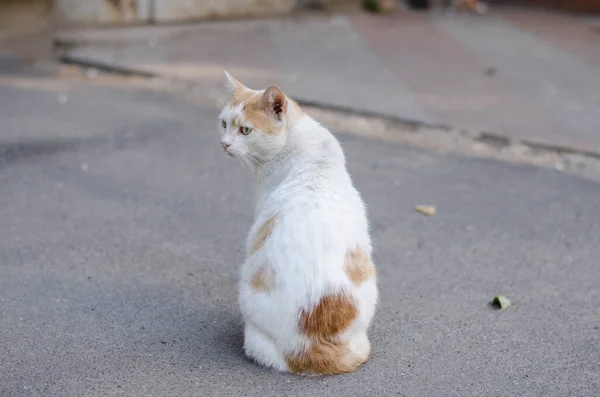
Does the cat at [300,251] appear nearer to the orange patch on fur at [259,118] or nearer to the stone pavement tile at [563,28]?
the orange patch on fur at [259,118]

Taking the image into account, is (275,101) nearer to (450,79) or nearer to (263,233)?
(263,233)

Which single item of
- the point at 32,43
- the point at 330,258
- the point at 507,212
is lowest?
the point at 32,43

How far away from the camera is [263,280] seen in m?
3.40

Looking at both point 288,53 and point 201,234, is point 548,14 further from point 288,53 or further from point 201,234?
point 201,234

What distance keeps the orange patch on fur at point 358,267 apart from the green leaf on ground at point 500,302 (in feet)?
3.60

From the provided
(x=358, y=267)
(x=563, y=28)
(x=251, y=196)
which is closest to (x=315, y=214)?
(x=358, y=267)

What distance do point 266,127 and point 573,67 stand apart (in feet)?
20.7

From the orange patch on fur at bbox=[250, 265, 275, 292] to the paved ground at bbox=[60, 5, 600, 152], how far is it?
4117mm

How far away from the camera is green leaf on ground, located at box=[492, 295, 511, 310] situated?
4.33m

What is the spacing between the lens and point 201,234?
512 cm

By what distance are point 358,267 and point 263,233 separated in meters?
0.41

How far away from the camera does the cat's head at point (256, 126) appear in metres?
3.68

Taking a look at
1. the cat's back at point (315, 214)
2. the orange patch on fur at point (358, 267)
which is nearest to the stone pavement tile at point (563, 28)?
the cat's back at point (315, 214)

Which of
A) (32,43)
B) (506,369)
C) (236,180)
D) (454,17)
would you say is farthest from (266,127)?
(454,17)
